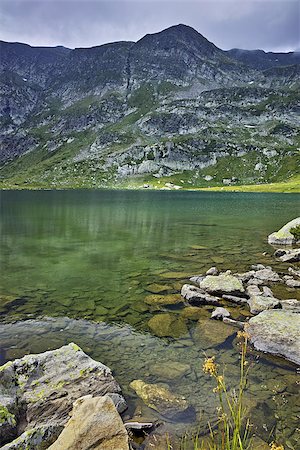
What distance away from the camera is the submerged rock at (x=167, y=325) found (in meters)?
14.0

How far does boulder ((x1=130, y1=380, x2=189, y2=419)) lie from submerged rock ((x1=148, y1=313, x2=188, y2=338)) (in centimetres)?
365

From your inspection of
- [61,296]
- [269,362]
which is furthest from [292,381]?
[61,296]

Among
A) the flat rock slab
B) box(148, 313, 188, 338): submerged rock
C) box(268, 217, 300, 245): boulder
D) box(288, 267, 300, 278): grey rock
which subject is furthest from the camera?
box(268, 217, 300, 245): boulder

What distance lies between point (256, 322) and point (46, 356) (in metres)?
8.36

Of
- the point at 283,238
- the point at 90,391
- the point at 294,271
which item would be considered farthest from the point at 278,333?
the point at 283,238

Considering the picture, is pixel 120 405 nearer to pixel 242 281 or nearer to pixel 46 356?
pixel 46 356

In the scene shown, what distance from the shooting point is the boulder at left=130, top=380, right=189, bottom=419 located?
9078 mm

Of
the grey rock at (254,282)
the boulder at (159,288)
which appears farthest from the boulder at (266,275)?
the boulder at (159,288)

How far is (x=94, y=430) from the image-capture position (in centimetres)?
637

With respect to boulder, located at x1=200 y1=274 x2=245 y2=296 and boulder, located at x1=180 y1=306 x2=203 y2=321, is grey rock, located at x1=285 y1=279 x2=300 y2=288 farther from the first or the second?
boulder, located at x1=180 y1=306 x2=203 y2=321

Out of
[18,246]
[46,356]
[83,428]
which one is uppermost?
[83,428]

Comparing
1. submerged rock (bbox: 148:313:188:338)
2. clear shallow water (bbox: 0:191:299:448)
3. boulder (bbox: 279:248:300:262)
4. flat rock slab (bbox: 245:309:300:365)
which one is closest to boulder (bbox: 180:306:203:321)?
clear shallow water (bbox: 0:191:299:448)

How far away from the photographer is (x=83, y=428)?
21.0 feet

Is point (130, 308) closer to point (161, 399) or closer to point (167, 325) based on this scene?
point (167, 325)
